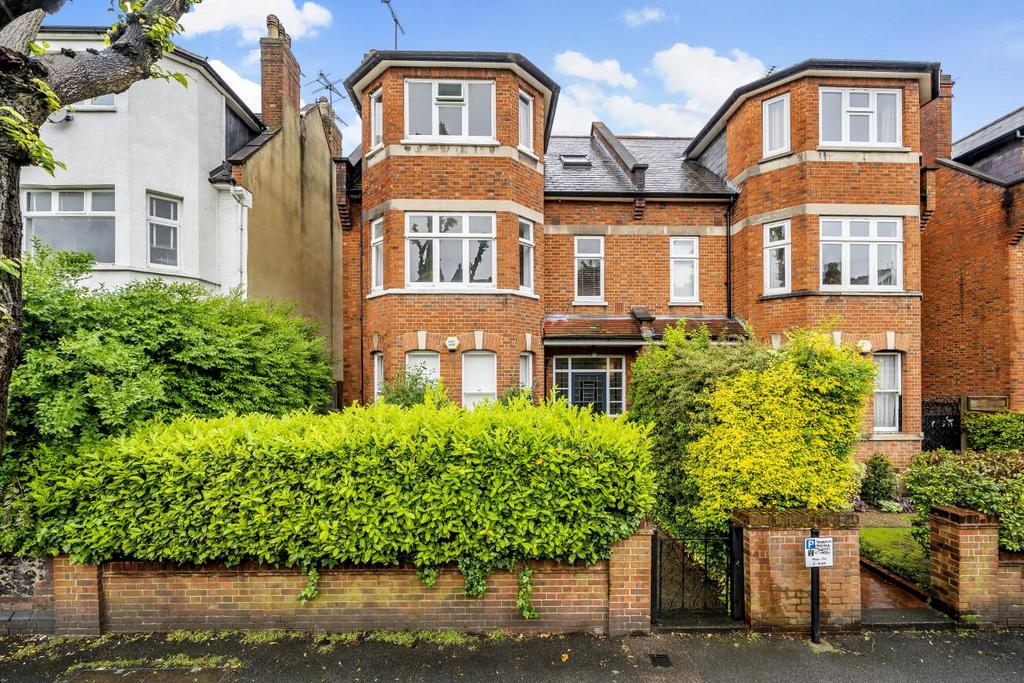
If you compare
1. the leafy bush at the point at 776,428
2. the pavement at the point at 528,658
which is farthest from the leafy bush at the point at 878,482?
the pavement at the point at 528,658

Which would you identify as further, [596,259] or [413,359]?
[596,259]

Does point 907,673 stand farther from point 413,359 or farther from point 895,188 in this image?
point 895,188

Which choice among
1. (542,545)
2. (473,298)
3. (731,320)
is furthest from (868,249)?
(542,545)

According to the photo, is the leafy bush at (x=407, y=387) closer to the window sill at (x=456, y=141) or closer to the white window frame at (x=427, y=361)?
the white window frame at (x=427, y=361)

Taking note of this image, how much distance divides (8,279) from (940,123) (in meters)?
20.1

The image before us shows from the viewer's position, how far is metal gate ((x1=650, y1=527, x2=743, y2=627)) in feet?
16.6

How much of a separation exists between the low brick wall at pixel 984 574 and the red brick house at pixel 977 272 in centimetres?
901

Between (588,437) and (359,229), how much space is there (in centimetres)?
968

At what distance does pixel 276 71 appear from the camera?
12.6 m

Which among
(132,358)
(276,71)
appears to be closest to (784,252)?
(132,358)

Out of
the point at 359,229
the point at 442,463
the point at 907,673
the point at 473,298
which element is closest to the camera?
the point at 907,673

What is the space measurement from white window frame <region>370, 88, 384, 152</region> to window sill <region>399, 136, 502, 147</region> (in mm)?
1025

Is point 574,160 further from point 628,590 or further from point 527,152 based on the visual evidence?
point 628,590

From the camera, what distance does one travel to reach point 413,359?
1062 centimetres
